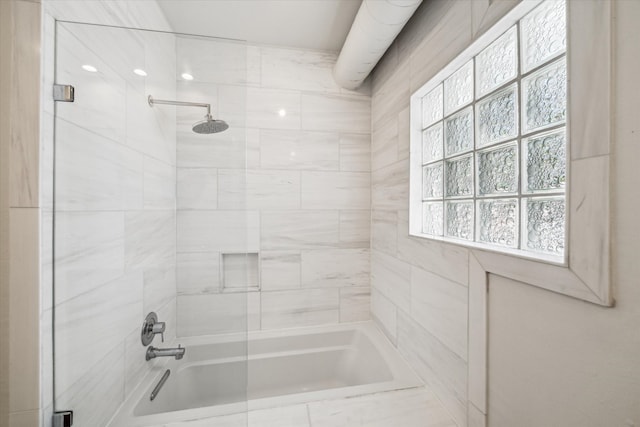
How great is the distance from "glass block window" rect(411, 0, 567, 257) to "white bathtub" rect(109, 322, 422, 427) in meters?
0.88

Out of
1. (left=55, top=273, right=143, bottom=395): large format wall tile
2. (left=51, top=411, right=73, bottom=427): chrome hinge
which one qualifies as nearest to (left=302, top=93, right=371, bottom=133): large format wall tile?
(left=55, top=273, right=143, bottom=395): large format wall tile

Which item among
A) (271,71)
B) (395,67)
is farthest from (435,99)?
(271,71)

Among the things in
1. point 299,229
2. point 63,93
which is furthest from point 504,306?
point 63,93

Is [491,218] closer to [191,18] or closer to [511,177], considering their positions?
[511,177]

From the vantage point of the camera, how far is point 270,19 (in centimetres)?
152

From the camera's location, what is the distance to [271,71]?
1768mm

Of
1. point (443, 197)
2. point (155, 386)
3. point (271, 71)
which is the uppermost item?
point (271, 71)

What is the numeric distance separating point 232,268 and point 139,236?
0.43 m

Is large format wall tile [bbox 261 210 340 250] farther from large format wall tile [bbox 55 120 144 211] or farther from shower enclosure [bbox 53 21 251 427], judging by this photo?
large format wall tile [bbox 55 120 144 211]

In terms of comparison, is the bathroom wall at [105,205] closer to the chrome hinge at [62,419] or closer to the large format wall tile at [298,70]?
the chrome hinge at [62,419]

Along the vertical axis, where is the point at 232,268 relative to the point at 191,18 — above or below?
below

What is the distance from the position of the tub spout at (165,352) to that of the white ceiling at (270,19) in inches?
71.4

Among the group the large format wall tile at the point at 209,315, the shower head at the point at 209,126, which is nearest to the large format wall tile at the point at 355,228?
the large format wall tile at the point at 209,315

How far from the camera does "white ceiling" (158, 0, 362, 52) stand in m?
1.39
